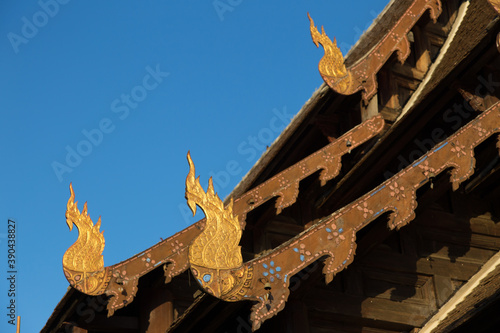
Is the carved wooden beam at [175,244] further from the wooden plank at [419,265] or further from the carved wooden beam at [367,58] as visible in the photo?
the wooden plank at [419,265]

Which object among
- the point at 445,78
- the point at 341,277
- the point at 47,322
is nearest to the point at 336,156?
the point at 445,78

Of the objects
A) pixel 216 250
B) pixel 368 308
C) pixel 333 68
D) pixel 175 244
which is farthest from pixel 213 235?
pixel 333 68

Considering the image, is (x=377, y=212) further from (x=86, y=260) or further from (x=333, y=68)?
(x=333, y=68)

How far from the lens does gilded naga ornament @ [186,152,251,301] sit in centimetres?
768

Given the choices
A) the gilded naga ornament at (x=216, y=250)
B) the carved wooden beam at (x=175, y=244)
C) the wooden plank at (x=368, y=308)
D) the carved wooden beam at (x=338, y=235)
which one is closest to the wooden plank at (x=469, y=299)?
the wooden plank at (x=368, y=308)

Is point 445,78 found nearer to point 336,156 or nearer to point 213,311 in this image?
point 336,156

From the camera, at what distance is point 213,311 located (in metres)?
8.71

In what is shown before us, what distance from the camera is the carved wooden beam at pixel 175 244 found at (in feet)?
34.5

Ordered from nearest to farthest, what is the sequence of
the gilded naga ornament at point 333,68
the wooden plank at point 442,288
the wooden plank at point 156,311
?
the wooden plank at point 442,288 < the wooden plank at point 156,311 < the gilded naga ornament at point 333,68

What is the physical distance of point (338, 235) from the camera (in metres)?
8.27

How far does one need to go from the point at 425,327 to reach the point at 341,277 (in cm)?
92

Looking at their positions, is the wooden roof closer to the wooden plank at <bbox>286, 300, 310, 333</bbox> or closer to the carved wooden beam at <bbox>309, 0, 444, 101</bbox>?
the wooden plank at <bbox>286, 300, 310, 333</bbox>

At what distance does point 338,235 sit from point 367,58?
469 centimetres

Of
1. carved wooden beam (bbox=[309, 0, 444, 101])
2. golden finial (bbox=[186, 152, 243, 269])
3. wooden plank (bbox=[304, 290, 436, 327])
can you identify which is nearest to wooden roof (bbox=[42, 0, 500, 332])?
wooden plank (bbox=[304, 290, 436, 327])
